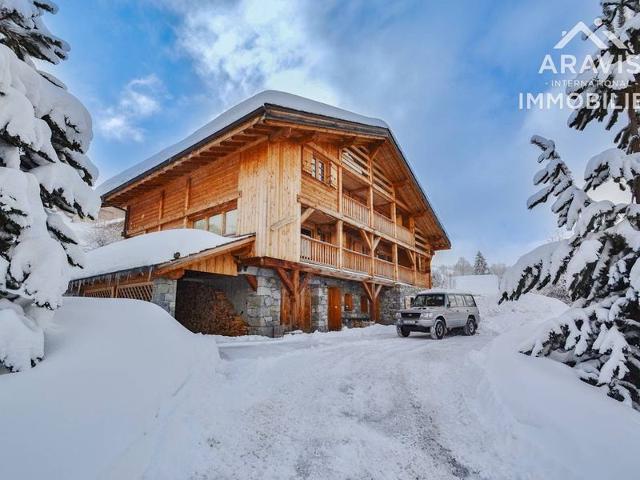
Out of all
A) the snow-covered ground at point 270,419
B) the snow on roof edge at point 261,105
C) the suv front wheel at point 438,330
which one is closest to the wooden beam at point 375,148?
the snow on roof edge at point 261,105

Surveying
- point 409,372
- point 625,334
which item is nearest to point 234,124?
point 409,372

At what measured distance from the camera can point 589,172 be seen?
13.8 feet

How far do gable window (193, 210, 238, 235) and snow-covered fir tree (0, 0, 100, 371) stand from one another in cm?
851

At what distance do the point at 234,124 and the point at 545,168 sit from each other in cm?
926

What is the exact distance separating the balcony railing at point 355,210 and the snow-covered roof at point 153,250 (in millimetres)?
6185

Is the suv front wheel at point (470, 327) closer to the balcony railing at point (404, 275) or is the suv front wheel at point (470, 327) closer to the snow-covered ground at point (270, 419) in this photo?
the balcony railing at point (404, 275)

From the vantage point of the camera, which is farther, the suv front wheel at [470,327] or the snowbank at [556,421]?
the suv front wheel at [470,327]

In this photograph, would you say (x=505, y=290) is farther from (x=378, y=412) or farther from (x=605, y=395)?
(x=378, y=412)

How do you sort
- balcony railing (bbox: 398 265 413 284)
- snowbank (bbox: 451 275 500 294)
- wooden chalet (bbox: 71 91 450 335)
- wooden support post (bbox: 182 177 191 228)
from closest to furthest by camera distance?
wooden chalet (bbox: 71 91 450 335)
wooden support post (bbox: 182 177 191 228)
balcony railing (bbox: 398 265 413 284)
snowbank (bbox: 451 275 500 294)

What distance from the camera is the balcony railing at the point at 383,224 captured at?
57.8 ft

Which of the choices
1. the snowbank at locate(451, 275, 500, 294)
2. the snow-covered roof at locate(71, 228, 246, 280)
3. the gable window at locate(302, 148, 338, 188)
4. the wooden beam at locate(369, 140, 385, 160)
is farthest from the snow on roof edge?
the snowbank at locate(451, 275, 500, 294)

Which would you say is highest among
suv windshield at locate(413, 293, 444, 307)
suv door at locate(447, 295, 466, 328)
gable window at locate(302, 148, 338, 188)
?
gable window at locate(302, 148, 338, 188)

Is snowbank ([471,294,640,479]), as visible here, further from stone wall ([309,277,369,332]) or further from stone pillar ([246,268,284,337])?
stone wall ([309,277,369,332])

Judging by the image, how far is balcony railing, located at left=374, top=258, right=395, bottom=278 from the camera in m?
17.3
